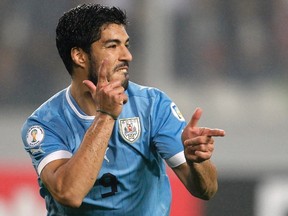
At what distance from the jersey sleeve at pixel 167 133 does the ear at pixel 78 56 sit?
1.32 ft

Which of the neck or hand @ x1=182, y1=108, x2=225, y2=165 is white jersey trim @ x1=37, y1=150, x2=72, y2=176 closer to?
the neck

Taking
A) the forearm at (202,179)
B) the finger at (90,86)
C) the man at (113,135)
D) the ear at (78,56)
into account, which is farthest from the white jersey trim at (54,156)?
the forearm at (202,179)

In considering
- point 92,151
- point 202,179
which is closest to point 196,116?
point 202,179

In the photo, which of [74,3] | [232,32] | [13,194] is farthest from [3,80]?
[232,32]

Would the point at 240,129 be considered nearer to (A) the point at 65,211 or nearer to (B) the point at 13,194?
(B) the point at 13,194

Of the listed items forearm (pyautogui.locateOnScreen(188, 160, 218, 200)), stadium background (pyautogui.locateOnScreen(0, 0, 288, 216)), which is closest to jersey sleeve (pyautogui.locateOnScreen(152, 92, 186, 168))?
forearm (pyautogui.locateOnScreen(188, 160, 218, 200))

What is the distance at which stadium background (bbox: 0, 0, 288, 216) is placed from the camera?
752 centimetres

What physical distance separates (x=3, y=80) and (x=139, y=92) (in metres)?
4.01

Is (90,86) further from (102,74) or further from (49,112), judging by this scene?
(49,112)

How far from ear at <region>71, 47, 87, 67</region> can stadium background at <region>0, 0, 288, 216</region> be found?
299 cm

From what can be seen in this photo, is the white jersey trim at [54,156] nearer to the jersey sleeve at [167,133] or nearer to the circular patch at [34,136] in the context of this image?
the circular patch at [34,136]

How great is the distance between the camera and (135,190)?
13.6 feet

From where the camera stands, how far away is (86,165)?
12.5ft

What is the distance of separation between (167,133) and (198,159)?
40cm
